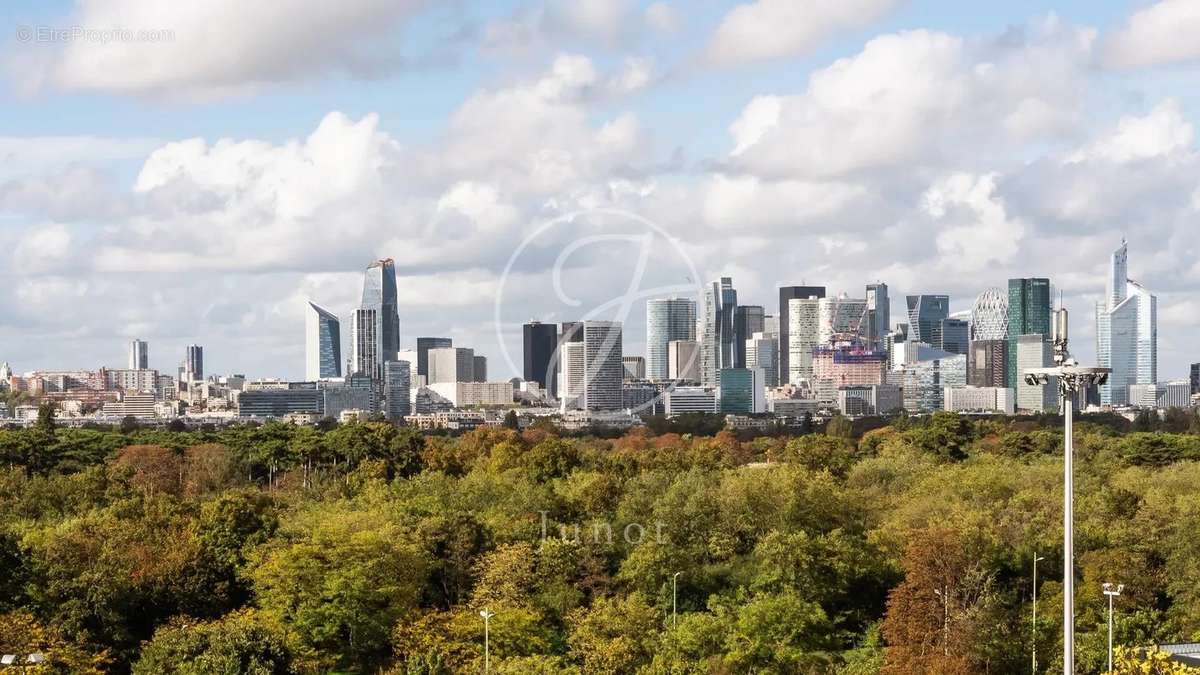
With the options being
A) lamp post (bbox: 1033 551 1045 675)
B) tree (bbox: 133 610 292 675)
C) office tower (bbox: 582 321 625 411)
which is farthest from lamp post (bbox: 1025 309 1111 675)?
office tower (bbox: 582 321 625 411)

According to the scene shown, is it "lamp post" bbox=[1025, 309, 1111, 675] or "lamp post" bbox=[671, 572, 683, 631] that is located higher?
"lamp post" bbox=[1025, 309, 1111, 675]

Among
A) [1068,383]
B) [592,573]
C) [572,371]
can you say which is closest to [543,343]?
[572,371]

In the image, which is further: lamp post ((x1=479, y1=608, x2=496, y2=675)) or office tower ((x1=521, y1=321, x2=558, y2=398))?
office tower ((x1=521, y1=321, x2=558, y2=398))

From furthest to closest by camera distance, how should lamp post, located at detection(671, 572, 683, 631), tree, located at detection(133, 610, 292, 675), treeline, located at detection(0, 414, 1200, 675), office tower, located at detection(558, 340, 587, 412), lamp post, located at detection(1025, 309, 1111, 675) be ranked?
office tower, located at detection(558, 340, 587, 412), lamp post, located at detection(671, 572, 683, 631), treeline, located at detection(0, 414, 1200, 675), tree, located at detection(133, 610, 292, 675), lamp post, located at detection(1025, 309, 1111, 675)

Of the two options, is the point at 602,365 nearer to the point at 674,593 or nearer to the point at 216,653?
the point at 674,593

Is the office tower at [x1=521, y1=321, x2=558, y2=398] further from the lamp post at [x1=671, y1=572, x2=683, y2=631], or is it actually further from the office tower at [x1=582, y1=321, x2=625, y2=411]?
the lamp post at [x1=671, y1=572, x2=683, y2=631]

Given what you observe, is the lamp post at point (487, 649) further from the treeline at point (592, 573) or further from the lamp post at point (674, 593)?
the lamp post at point (674, 593)

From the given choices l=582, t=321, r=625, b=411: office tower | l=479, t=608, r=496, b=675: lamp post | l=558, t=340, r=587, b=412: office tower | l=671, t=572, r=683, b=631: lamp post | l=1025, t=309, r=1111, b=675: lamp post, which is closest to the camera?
l=1025, t=309, r=1111, b=675: lamp post
